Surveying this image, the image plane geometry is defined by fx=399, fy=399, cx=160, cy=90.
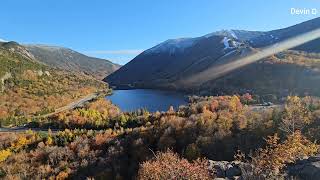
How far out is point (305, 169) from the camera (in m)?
25.0

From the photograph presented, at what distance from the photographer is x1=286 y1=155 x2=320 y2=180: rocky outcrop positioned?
24216 mm

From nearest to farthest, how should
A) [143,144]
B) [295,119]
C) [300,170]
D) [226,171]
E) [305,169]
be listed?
[305,169], [300,170], [226,171], [295,119], [143,144]

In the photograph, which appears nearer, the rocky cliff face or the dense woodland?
the rocky cliff face

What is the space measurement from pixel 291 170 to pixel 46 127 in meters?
117

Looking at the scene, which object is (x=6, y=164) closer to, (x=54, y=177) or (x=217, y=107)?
(x=54, y=177)

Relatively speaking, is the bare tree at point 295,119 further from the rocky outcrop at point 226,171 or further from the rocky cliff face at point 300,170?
the rocky cliff face at point 300,170

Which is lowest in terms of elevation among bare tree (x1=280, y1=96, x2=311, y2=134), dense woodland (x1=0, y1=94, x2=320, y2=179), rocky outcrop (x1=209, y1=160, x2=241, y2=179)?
dense woodland (x1=0, y1=94, x2=320, y2=179)

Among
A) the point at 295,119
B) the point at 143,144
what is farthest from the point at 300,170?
the point at 143,144

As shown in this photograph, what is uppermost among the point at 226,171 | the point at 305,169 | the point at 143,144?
the point at 305,169

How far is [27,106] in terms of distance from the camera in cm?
17375

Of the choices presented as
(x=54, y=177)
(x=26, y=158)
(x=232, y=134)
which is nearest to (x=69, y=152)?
(x=26, y=158)

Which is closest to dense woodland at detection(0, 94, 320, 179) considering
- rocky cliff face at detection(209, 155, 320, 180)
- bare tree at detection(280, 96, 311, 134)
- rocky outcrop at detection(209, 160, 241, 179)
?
bare tree at detection(280, 96, 311, 134)

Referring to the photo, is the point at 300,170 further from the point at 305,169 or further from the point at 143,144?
the point at 143,144

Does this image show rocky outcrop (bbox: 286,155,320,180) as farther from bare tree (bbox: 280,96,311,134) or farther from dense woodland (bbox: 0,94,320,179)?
dense woodland (bbox: 0,94,320,179)
